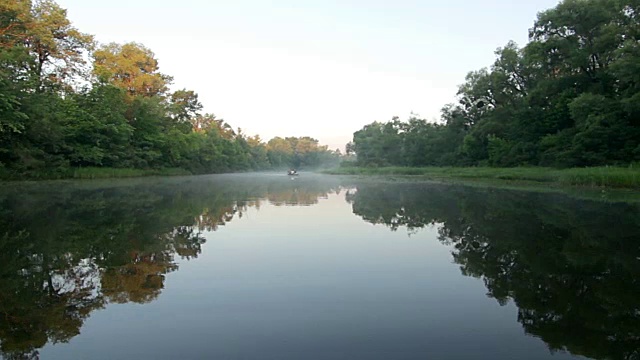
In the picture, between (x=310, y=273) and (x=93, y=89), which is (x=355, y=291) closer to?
(x=310, y=273)

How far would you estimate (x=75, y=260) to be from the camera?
698 centimetres

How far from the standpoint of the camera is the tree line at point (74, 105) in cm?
2612

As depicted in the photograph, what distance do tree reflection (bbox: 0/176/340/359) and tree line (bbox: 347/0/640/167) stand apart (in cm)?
2746

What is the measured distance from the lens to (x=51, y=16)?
34.4 m

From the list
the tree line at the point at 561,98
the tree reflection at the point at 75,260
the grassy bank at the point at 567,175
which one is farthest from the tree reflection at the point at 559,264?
the tree line at the point at 561,98

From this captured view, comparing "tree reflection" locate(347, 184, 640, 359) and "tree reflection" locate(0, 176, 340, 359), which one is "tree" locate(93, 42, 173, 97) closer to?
"tree reflection" locate(0, 176, 340, 359)

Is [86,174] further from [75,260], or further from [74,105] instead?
[75,260]

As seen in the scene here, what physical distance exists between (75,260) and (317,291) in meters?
3.88

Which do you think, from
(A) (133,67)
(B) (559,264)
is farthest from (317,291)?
(A) (133,67)

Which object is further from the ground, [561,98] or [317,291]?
[561,98]

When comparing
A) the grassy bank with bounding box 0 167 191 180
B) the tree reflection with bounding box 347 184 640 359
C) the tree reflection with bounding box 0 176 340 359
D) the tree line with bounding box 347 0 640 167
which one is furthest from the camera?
the tree line with bounding box 347 0 640 167

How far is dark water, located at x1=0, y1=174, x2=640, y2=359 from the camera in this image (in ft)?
12.9

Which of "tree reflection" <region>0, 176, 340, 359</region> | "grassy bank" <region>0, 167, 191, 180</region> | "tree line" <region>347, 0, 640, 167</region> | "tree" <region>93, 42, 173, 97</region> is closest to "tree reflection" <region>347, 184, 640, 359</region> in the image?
"tree reflection" <region>0, 176, 340, 359</region>

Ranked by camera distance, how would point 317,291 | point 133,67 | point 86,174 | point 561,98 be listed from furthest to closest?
point 133,67, point 561,98, point 86,174, point 317,291
